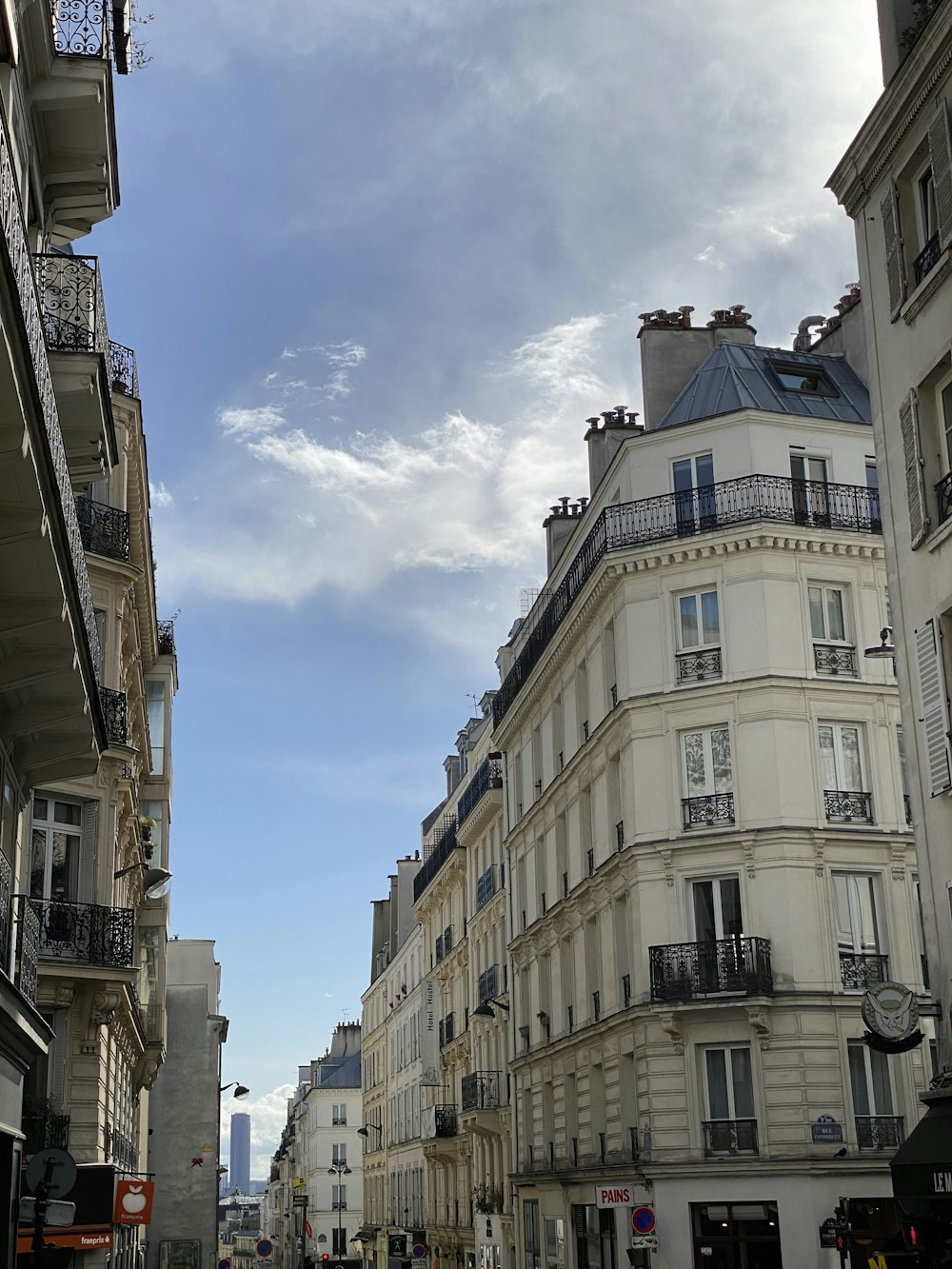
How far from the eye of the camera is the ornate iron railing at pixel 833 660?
28.4 metres

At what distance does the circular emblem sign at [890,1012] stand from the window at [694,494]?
12.8m

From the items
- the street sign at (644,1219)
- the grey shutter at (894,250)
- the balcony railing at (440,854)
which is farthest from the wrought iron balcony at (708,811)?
the balcony railing at (440,854)

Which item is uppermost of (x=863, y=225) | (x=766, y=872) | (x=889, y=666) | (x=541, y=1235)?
(x=863, y=225)

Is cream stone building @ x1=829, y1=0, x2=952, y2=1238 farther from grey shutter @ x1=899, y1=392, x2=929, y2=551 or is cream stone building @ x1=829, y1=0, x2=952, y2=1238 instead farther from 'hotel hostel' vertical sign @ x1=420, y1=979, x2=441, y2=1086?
'hotel hostel' vertical sign @ x1=420, y1=979, x2=441, y2=1086

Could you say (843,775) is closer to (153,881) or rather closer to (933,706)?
(933,706)

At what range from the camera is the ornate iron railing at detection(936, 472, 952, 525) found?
1554 centimetres

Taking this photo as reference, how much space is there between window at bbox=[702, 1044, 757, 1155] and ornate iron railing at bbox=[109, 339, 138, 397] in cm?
1479

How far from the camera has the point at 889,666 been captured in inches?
1126

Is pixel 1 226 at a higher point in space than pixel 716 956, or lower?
higher

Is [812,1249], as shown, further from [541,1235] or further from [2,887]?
[2,887]

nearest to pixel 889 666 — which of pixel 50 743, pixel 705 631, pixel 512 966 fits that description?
pixel 705 631

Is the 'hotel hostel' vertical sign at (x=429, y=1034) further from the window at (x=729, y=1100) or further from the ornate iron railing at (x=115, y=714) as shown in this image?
the ornate iron railing at (x=115, y=714)

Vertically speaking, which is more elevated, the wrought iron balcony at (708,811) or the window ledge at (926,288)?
the window ledge at (926,288)

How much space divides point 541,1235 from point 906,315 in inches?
996
